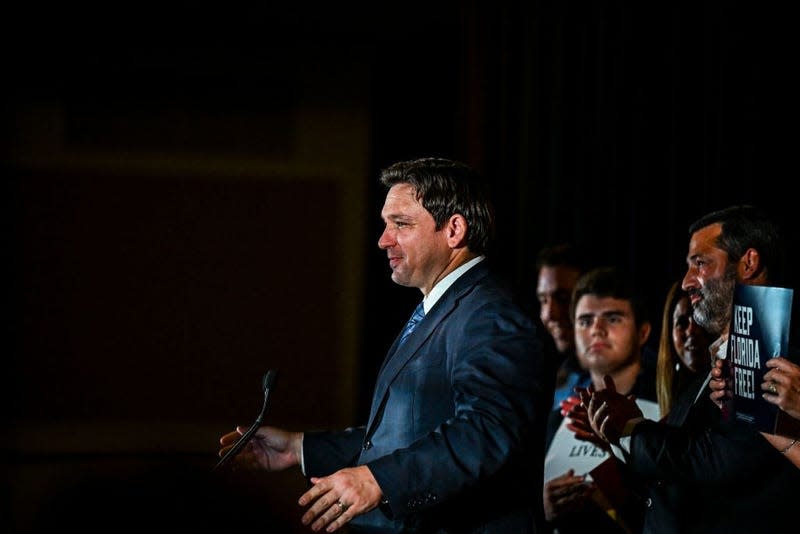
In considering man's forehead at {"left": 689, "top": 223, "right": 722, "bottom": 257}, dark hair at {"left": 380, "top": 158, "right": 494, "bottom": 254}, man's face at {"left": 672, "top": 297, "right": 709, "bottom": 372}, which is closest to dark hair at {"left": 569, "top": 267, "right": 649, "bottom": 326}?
man's face at {"left": 672, "top": 297, "right": 709, "bottom": 372}

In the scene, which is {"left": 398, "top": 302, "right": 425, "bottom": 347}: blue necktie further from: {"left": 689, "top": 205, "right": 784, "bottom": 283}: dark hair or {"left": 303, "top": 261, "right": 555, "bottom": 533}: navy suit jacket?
{"left": 689, "top": 205, "right": 784, "bottom": 283}: dark hair

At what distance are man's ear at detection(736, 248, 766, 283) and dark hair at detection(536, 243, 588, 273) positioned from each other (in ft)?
4.33

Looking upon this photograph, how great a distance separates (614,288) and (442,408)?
1.27 metres

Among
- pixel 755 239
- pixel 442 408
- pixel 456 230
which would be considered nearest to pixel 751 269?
pixel 755 239

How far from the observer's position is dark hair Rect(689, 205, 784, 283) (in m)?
2.23

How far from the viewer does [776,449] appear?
1.88 meters

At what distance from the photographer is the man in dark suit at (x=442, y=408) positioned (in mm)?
1627

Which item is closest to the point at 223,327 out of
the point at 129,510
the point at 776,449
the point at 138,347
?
the point at 138,347

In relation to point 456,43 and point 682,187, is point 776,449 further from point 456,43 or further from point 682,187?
point 456,43

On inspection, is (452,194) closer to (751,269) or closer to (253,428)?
(253,428)

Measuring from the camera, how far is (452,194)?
2.04 metres

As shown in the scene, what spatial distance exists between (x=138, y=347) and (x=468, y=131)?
103 inches

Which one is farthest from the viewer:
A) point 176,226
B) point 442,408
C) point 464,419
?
point 176,226

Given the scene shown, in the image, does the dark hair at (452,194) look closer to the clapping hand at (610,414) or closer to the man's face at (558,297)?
the clapping hand at (610,414)
